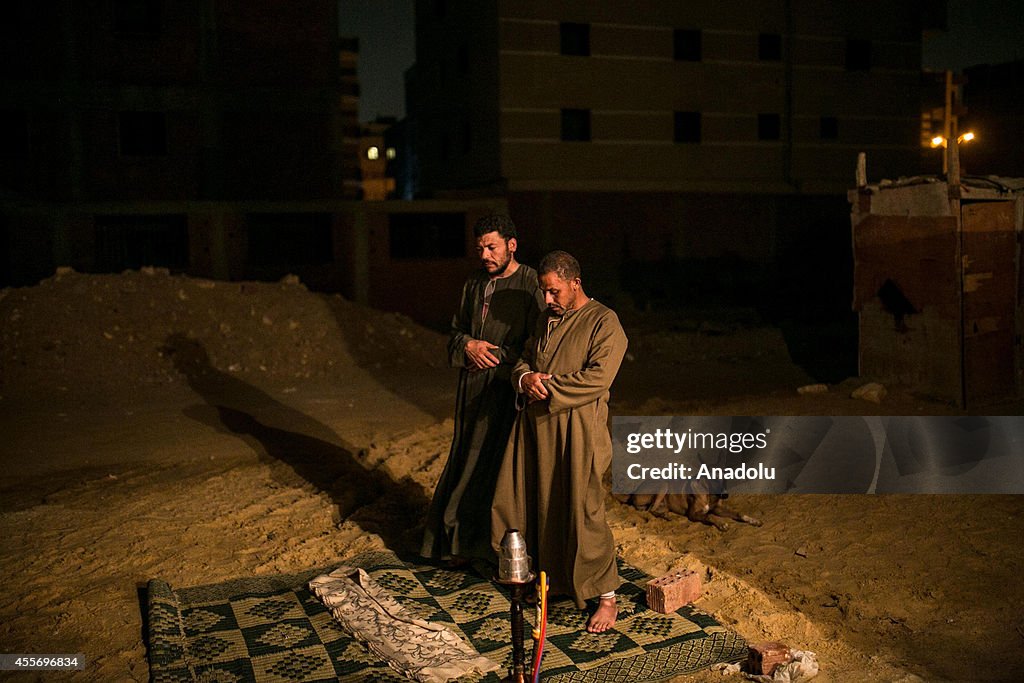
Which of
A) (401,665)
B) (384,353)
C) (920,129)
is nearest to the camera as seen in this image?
(401,665)

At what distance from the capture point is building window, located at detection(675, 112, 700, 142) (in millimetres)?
26578

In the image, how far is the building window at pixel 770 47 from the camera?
1065 inches

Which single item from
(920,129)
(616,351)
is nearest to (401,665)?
(616,351)

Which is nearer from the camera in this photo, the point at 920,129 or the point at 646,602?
the point at 646,602

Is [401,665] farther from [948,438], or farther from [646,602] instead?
[948,438]

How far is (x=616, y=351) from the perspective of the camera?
4.83m

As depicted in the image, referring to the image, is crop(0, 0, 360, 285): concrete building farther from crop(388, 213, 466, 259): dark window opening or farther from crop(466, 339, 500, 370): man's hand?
crop(466, 339, 500, 370): man's hand

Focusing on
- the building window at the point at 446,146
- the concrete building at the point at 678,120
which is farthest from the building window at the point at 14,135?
the building window at the point at 446,146

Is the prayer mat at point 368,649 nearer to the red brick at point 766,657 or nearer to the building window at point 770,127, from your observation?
the red brick at point 766,657

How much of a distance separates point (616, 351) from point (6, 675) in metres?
3.39

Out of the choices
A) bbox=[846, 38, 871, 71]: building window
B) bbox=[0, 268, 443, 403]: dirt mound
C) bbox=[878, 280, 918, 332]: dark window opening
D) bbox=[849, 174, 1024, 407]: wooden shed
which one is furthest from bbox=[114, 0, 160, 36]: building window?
bbox=[846, 38, 871, 71]: building window

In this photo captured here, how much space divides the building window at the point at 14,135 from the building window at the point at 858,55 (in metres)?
22.3

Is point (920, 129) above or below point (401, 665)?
above

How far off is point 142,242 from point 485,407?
638 inches
